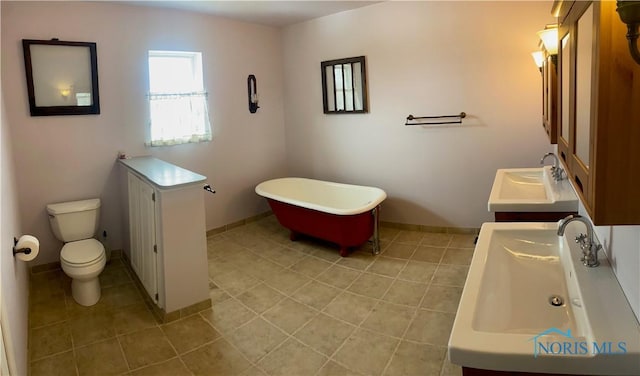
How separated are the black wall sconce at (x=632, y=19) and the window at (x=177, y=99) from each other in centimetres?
407

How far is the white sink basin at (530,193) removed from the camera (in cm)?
223

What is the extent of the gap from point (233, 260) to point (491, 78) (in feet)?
10.1

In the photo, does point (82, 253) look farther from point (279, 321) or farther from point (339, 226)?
point (339, 226)

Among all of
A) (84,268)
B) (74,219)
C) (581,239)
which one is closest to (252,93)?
(74,219)

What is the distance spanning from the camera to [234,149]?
4.88 m

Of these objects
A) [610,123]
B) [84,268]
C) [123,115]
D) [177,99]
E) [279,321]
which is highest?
[177,99]

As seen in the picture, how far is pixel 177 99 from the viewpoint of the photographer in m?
4.25

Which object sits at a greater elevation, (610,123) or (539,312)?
(610,123)

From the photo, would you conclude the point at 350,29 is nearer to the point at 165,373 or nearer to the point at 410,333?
the point at 410,333

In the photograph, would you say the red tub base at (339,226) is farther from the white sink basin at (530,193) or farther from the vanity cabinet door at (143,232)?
the vanity cabinet door at (143,232)

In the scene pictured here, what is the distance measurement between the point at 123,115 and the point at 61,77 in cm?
59

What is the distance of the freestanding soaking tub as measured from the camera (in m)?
3.74

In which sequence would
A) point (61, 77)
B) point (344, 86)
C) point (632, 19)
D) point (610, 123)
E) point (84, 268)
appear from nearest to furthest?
point (632, 19) < point (610, 123) < point (84, 268) < point (61, 77) < point (344, 86)

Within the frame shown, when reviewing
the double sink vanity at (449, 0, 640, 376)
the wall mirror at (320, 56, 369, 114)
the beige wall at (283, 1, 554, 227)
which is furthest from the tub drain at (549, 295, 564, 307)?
the wall mirror at (320, 56, 369, 114)
